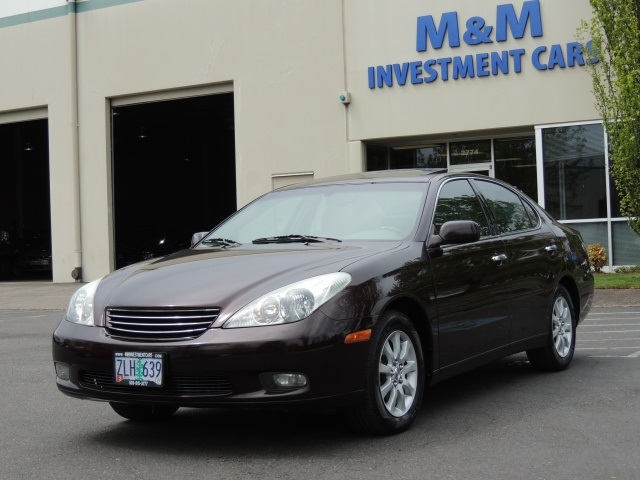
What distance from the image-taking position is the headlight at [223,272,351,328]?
4.95m

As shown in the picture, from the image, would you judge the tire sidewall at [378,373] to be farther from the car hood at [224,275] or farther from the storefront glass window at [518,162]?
the storefront glass window at [518,162]

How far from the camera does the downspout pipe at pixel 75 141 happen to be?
23.6 metres

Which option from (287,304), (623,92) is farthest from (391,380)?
(623,92)

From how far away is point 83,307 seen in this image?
5539mm

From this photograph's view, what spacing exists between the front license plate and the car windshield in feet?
4.81

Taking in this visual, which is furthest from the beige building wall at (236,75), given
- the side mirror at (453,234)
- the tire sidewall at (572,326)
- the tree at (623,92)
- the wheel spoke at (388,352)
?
the wheel spoke at (388,352)

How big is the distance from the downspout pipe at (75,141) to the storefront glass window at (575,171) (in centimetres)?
1152

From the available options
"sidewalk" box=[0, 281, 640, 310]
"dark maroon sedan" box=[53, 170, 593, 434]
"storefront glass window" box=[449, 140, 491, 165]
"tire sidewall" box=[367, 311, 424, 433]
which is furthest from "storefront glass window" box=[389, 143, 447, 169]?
"tire sidewall" box=[367, 311, 424, 433]

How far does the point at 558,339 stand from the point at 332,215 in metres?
2.35

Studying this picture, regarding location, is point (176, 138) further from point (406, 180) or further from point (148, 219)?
point (406, 180)

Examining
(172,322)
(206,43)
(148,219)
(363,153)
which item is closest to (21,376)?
(172,322)

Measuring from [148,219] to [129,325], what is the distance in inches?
1227

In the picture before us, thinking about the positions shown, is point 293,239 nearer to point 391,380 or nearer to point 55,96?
point 391,380

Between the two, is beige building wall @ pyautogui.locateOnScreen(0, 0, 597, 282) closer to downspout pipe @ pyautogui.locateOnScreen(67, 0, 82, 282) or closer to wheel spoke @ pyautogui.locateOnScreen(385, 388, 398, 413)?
downspout pipe @ pyautogui.locateOnScreen(67, 0, 82, 282)
